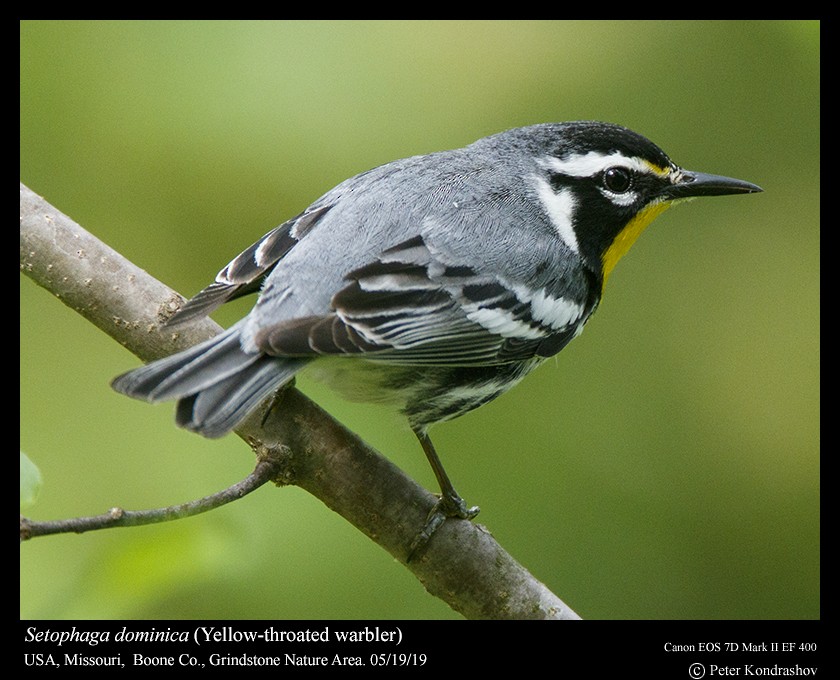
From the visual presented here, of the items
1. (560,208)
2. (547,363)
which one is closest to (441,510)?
(560,208)

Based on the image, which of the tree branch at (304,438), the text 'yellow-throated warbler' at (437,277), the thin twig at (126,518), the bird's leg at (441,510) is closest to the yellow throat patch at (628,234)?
the text 'yellow-throated warbler' at (437,277)

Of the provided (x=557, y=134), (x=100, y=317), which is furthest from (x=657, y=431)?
(x=100, y=317)

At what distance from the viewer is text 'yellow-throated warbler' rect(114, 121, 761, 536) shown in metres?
2.82

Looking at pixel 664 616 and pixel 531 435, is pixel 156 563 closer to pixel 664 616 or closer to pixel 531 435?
pixel 531 435

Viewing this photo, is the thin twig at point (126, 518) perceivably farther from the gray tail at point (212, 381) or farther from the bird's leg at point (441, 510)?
the bird's leg at point (441, 510)

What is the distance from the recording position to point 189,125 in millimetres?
4328

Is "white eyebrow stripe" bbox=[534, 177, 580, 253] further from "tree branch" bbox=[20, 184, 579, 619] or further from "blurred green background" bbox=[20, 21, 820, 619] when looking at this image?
"tree branch" bbox=[20, 184, 579, 619]

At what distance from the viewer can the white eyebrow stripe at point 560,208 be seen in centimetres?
373

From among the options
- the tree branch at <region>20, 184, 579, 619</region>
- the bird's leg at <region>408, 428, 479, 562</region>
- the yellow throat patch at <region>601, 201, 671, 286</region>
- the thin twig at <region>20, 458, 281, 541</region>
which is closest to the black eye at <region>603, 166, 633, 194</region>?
the yellow throat patch at <region>601, 201, 671, 286</region>

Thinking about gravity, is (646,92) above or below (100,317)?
above

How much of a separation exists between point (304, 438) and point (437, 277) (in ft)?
2.36

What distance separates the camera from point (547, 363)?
4.46m

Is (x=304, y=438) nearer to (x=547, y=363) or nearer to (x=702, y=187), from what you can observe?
(x=547, y=363)

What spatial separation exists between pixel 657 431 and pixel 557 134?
1.48m
